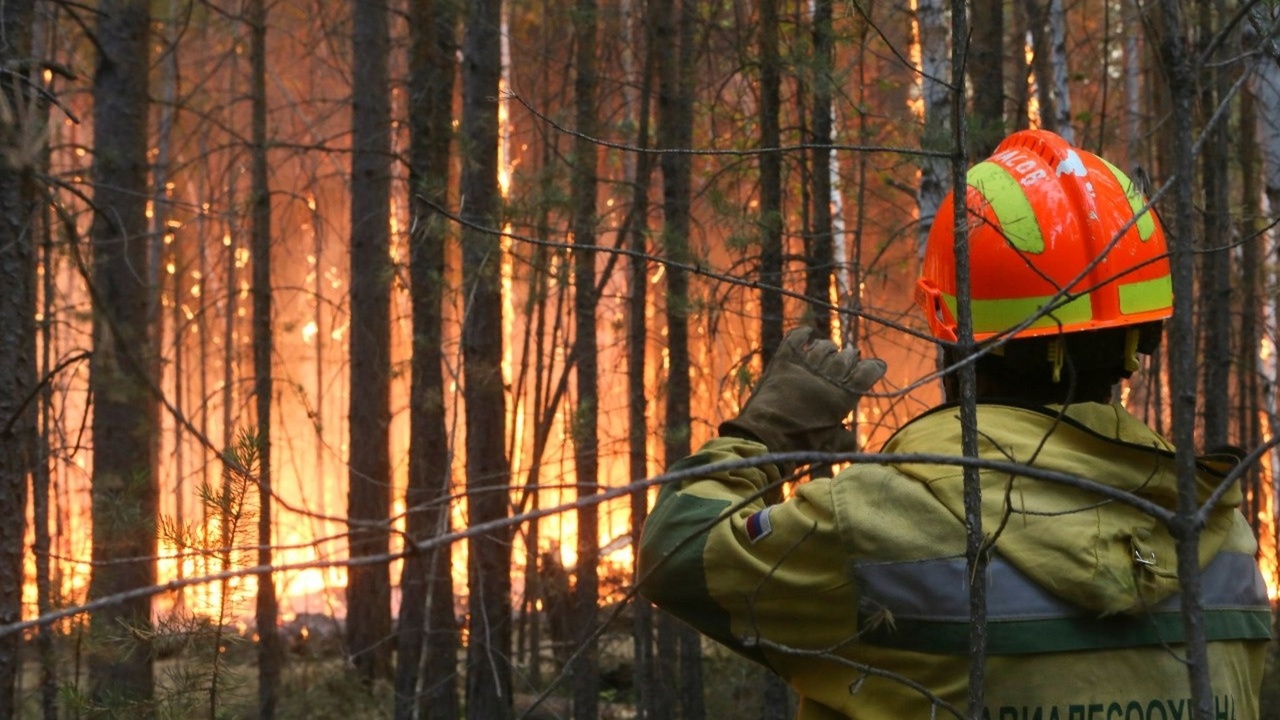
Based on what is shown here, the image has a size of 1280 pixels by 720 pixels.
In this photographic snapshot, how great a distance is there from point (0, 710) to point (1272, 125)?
602 cm

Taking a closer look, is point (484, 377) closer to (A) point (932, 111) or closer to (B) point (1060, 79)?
(A) point (932, 111)

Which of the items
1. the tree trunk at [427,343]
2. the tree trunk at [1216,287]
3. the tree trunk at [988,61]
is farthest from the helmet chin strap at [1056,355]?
the tree trunk at [427,343]

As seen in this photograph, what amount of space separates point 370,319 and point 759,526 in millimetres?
9283

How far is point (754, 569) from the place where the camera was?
1.97 metres

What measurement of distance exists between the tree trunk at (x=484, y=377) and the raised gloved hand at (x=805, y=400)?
14.2ft

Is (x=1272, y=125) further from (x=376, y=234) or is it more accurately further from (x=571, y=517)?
(x=571, y=517)

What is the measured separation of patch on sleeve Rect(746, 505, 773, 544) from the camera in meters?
1.98

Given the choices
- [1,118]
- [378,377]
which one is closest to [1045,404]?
[1,118]

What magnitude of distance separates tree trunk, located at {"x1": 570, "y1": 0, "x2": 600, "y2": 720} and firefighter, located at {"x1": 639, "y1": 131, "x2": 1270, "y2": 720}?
403 cm

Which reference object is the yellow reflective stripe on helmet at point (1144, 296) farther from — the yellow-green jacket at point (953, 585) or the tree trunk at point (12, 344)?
the tree trunk at point (12, 344)

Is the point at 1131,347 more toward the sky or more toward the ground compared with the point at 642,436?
more toward the sky

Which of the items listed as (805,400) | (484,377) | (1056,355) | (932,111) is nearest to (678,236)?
(932,111)

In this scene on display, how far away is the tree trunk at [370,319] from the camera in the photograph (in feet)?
34.5

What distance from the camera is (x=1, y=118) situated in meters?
1.43
